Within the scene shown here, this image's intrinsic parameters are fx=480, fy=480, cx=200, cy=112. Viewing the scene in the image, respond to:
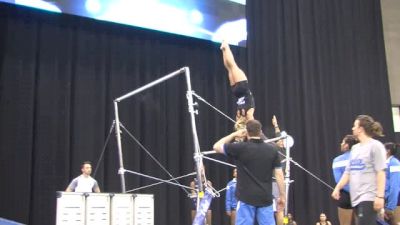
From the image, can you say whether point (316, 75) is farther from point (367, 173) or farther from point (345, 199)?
point (367, 173)

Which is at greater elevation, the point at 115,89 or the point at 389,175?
the point at 115,89

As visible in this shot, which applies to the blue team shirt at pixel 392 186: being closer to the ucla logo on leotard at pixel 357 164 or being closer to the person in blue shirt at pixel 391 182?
the person in blue shirt at pixel 391 182

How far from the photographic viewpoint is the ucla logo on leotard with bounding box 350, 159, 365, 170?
397 cm

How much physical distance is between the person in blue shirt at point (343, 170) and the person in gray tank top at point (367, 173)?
1.00 metres

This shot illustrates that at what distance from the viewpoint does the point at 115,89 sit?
10.1 m

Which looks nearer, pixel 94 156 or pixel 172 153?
pixel 94 156

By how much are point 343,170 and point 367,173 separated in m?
1.54

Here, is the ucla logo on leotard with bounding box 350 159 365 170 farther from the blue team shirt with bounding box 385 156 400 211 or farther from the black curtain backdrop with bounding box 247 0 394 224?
the black curtain backdrop with bounding box 247 0 394 224

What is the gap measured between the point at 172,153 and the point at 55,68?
3047mm

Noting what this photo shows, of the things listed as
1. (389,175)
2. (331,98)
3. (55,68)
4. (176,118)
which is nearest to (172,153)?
(176,118)

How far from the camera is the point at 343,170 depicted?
17.9 feet

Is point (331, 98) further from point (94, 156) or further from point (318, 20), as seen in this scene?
point (94, 156)

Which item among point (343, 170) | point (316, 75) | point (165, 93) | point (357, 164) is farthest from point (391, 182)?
point (316, 75)

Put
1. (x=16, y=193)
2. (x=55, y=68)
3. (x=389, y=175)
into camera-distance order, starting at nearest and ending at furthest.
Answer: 1. (x=389, y=175)
2. (x=16, y=193)
3. (x=55, y=68)
